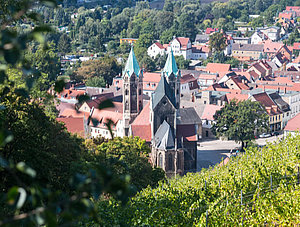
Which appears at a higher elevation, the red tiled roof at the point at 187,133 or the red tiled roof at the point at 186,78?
the red tiled roof at the point at 187,133

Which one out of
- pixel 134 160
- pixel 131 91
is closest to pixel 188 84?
pixel 131 91

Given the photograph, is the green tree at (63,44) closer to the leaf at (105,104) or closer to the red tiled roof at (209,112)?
the red tiled roof at (209,112)

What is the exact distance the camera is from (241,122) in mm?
46781

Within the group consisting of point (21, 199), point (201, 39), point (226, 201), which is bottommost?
point (201, 39)

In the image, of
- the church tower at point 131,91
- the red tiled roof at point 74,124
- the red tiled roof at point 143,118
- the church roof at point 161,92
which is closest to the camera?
the church roof at point 161,92

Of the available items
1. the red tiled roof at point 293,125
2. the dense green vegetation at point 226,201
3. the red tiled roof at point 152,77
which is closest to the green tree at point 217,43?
the red tiled roof at point 152,77

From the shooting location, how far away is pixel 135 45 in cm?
10988

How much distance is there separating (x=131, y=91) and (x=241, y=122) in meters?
11.7

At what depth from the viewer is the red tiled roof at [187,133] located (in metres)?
39.7

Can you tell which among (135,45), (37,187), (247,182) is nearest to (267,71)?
(135,45)

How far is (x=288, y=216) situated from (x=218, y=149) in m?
33.9

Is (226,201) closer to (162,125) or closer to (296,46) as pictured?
(162,125)

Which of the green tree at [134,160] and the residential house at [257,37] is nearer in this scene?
the green tree at [134,160]

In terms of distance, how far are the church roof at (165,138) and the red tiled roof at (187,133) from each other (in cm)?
231
